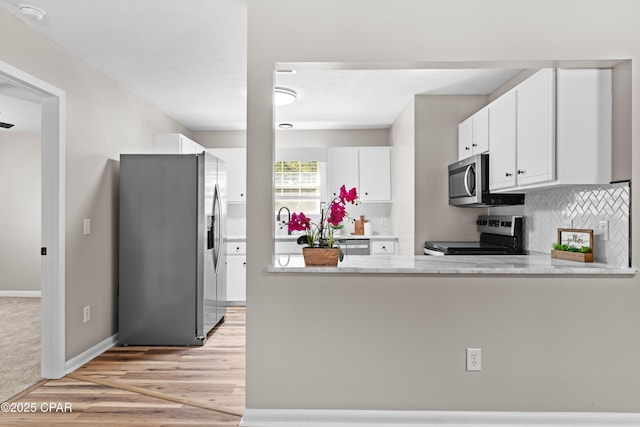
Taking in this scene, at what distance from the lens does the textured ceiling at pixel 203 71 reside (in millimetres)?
2648

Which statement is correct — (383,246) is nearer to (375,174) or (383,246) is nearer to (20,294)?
(375,174)

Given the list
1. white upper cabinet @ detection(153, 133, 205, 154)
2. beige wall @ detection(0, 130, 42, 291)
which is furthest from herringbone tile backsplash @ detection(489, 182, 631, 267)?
beige wall @ detection(0, 130, 42, 291)

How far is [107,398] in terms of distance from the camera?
2.76m

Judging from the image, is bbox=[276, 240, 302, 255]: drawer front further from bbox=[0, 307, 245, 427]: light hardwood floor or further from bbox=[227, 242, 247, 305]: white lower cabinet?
bbox=[0, 307, 245, 427]: light hardwood floor

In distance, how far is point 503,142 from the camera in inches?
132

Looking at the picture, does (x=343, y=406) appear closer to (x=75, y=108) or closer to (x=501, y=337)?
(x=501, y=337)

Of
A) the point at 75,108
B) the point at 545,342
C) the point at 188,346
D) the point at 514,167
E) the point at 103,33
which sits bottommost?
the point at 188,346

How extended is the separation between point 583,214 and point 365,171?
123 inches

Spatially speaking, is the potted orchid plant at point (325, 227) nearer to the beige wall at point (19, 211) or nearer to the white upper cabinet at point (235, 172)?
the white upper cabinet at point (235, 172)

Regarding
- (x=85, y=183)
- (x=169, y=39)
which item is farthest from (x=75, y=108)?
(x=169, y=39)

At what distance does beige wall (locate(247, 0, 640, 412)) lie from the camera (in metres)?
2.27

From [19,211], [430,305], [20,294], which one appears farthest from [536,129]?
[20,294]

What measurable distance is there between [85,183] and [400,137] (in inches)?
132

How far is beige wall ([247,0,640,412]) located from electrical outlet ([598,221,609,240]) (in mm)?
261
